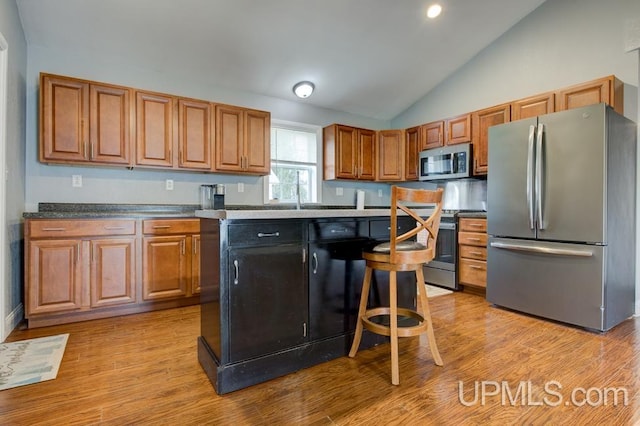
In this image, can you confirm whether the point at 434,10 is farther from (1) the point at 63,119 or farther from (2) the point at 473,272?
(1) the point at 63,119

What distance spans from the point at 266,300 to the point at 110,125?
8.02 ft

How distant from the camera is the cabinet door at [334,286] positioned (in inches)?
79.0

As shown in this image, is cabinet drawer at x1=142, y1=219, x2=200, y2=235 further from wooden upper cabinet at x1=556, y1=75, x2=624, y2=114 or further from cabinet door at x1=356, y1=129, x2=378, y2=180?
wooden upper cabinet at x1=556, y1=75, x2=624, y2=114

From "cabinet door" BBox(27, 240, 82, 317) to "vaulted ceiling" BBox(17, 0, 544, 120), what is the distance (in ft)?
6.24

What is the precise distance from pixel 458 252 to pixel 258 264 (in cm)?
288

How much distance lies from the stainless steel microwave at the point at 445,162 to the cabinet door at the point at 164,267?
3.17m

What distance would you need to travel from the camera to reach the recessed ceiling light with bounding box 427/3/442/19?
3499 mm

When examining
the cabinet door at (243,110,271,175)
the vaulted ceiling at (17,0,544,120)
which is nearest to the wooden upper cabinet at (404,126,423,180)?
the vaulted ceiling at (17,0,544,120)

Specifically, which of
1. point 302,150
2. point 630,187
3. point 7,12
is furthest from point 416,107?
point 7,12

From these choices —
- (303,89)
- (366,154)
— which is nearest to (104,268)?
(303,89)

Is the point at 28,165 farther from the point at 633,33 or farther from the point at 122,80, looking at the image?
the point at 633,33

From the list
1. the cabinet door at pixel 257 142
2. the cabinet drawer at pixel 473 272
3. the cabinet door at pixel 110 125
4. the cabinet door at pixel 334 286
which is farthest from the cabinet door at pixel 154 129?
the cabinet drawer at pixel 473 272

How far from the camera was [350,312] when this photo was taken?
2166 millimetres

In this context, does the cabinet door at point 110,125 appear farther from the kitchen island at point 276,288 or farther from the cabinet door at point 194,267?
the kitchen island at point 276,288
